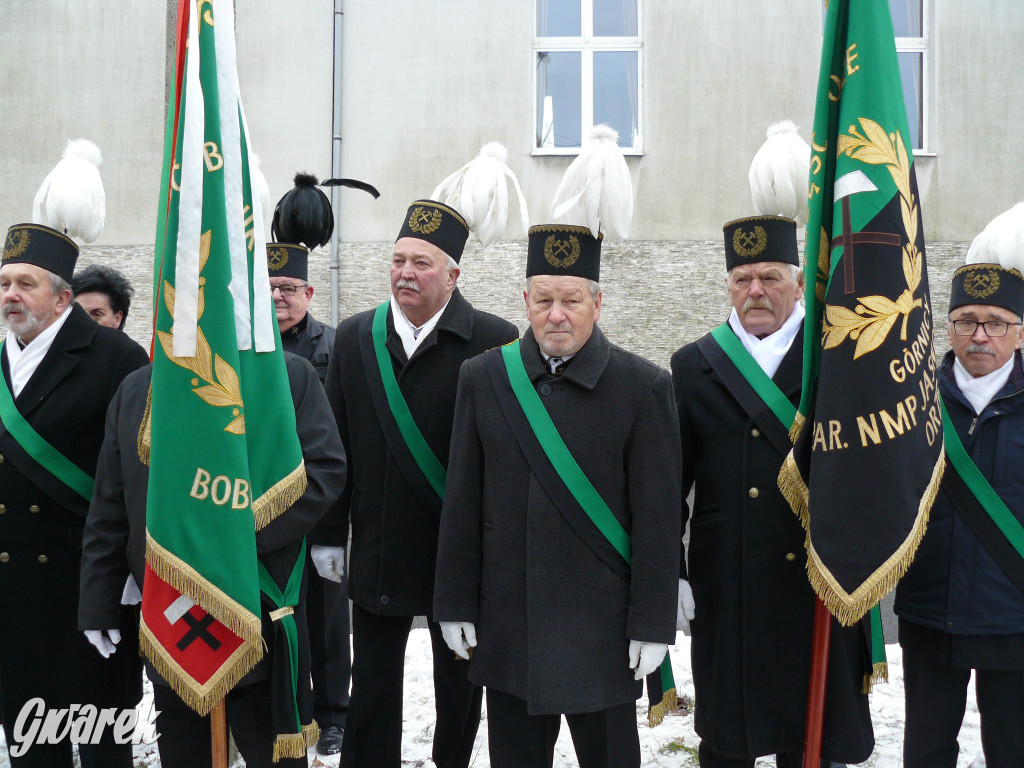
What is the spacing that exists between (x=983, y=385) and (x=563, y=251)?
154 cm

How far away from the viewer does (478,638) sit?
3107mm

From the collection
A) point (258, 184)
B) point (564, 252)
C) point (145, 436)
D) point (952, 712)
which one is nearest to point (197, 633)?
point (145, 436)

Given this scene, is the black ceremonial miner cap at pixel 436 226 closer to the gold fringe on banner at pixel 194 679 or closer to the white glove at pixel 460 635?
the white glove at pixel 460 635

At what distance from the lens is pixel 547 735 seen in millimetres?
3150

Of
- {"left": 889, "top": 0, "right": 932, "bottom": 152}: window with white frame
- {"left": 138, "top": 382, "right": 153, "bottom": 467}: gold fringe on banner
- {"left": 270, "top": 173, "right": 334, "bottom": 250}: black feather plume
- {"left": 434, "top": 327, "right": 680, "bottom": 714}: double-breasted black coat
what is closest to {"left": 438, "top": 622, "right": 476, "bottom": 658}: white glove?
{"left": 434, "top": 327, "right": 680, "bottom": 714}: double-breasted black coat

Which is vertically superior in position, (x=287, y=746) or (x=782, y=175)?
(x=782, y=175)

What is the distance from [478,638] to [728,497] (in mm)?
959

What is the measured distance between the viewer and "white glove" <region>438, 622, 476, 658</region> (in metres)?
3.09

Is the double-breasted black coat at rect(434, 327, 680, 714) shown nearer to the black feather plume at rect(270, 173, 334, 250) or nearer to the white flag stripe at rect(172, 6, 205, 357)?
the white flag stripe at rect(172, 6, 205, 357)

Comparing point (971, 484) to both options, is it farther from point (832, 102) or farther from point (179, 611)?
point (179, 611)

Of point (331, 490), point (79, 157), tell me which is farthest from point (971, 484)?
point (79, 157)

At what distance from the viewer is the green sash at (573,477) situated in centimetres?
301

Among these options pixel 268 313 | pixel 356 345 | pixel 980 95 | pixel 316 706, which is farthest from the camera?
pixel 980 95

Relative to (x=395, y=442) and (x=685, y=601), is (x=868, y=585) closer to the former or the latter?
(x=685, y=601)
